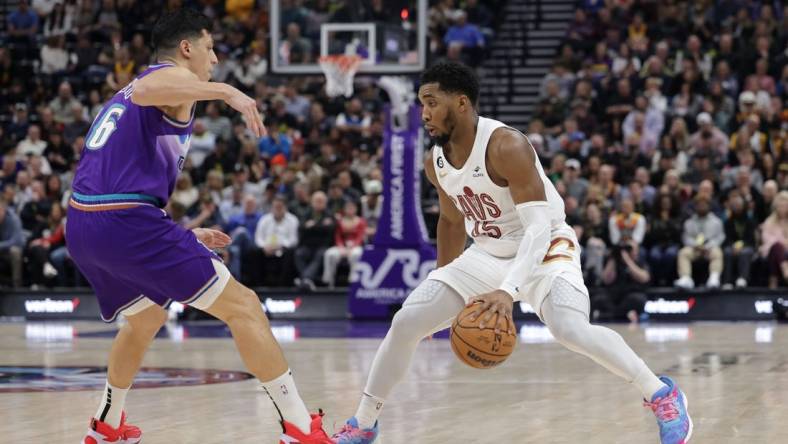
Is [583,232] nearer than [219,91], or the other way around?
[219,91]

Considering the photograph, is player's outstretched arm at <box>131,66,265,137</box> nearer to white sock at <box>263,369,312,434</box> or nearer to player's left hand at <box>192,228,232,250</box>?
player's left hand at <box>192,228,232,250</box>

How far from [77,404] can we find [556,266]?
3144 millimetres

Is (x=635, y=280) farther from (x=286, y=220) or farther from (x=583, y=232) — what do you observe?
(x=286, y=220)

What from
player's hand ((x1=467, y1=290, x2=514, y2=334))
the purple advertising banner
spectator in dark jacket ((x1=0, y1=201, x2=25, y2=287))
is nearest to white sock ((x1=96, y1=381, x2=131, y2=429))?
player's hand ((x1=467, y1=290, x2=514, y2=334))

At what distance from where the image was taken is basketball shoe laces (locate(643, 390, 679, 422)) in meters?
5.33

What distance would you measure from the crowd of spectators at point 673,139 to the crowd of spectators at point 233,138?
212 cm

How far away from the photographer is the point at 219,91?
16.4 feet

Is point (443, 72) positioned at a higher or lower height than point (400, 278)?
higher

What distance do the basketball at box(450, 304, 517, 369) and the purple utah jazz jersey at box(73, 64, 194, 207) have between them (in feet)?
4.38

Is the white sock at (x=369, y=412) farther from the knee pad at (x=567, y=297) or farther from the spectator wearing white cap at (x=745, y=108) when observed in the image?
the spectator wearing white cap at (x=745, y=108)

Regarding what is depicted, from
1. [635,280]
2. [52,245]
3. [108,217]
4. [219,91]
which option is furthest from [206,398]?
[52,245]

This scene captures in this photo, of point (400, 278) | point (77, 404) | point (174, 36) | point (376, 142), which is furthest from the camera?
point (376, 142)

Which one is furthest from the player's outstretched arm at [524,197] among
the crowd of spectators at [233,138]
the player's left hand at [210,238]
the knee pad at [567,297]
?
the crowd of spectators at [233,138]

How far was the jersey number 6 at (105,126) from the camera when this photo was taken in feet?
17.7
